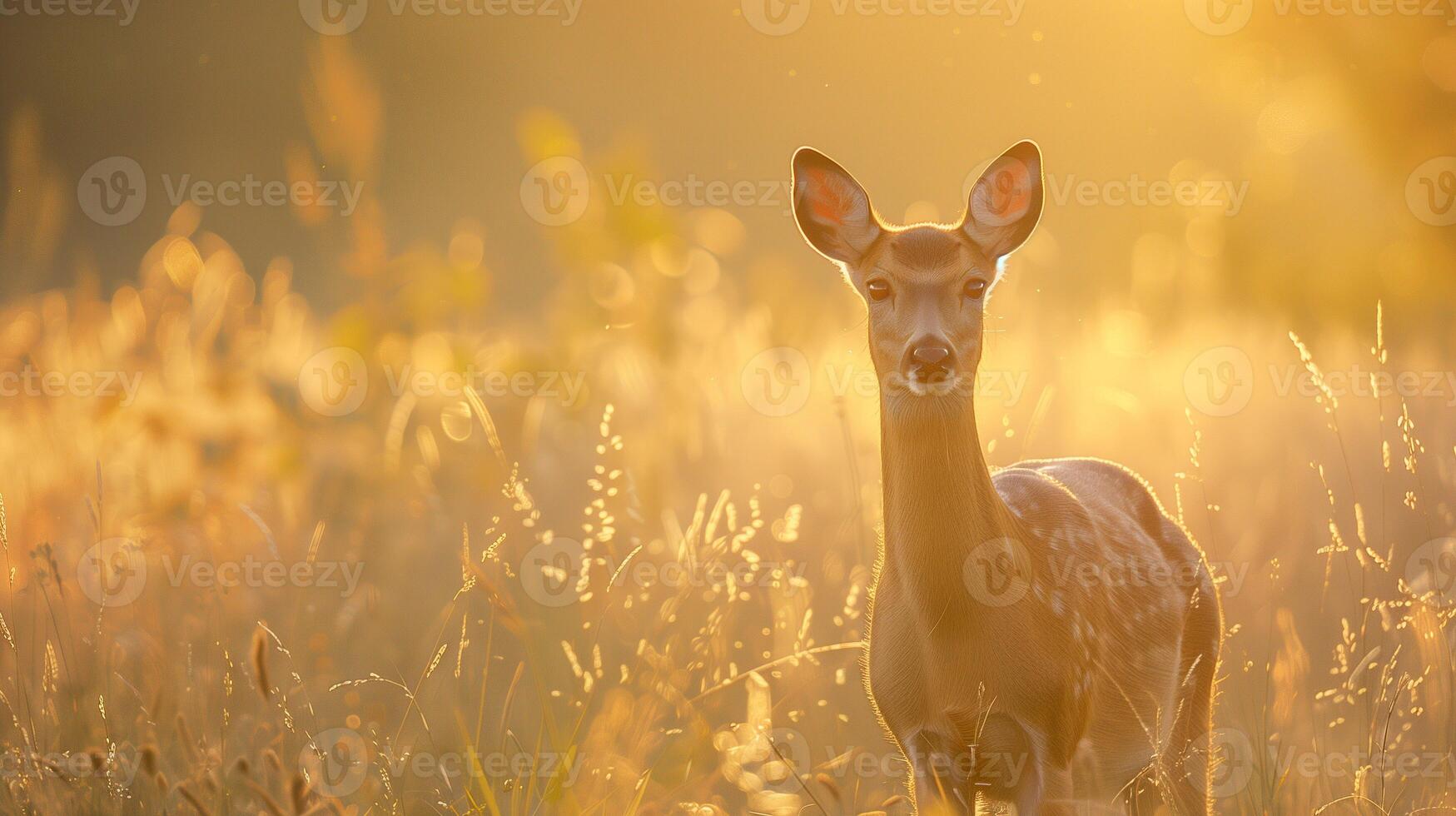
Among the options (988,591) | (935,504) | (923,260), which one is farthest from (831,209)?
(988,591)

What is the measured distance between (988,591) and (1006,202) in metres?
1.54

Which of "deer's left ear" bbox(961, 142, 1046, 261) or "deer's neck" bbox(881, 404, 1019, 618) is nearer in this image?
"deer's neck" bbox(881, 404, 1019, 618)

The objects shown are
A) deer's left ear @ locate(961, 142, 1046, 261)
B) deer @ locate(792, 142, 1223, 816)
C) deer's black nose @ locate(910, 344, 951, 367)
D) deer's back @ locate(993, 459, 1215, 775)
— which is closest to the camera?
deer @ locate(792, 142, 1223, 816)

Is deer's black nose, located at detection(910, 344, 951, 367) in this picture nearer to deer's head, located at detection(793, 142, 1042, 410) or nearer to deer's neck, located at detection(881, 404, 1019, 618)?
deer's head, located at detection(793, 142, 1042, 410)

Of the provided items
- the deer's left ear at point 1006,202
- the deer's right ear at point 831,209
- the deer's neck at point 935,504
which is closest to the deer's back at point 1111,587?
the deer's neck at point 935,504

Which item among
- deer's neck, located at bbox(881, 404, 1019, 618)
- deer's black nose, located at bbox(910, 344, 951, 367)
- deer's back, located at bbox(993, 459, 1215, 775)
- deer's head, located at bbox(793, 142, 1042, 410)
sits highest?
deer's head, located at bbox(793, 142, 1042, 410)

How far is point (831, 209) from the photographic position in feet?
15.6

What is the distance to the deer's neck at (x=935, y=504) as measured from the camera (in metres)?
4.11

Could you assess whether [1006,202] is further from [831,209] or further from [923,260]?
→ [831,209]

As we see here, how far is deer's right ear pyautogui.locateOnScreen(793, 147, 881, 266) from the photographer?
469cm

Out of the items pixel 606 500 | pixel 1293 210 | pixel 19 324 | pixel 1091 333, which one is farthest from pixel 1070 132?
pixel 19 324

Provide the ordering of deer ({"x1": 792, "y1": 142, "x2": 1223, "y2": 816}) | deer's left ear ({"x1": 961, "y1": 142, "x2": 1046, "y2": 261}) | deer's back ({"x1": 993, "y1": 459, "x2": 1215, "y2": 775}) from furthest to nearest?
deer's left ear ({"x1": 961, "y1": 142, "x2": 1046, "y2": 261}), deer's back ({"x1": 993, "y1": 459, "x2": 1215, "y2": 775}), deer ({"x1": 792, "y1": 142, "x2": 1223, "y2": 816})

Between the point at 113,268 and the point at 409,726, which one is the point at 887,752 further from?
the point at 113,268

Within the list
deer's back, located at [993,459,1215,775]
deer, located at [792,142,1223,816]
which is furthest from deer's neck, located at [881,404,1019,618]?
deer's back, located at [993,459,1215,775]
